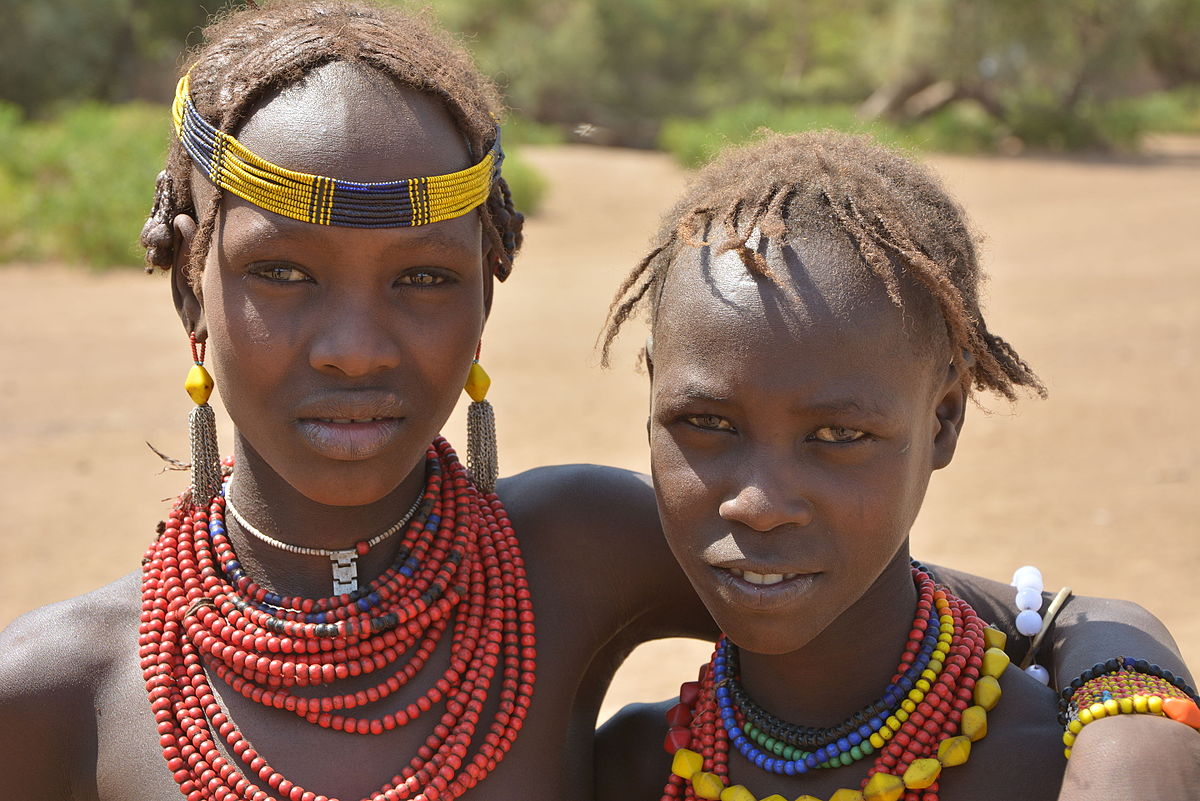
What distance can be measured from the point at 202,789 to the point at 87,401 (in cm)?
729

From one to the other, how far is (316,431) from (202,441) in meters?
0.42

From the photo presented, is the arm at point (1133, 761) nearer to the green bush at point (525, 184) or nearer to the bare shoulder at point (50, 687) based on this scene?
the bare shoulder at point (50, 687)

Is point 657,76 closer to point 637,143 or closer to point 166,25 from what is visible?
Answer: point 637,143

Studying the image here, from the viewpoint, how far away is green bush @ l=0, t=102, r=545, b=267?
42.8 feet

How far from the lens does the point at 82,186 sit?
45.1ft

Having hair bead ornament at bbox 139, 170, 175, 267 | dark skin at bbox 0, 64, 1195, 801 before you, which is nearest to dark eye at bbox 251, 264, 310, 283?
dark skin at bbox 0, 64, 1195, 801

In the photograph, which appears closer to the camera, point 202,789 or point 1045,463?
point 202,789

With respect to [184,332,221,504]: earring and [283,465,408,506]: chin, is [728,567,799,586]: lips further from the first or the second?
[184,332,221,504]: earring

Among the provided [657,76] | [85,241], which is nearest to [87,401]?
[85,241]

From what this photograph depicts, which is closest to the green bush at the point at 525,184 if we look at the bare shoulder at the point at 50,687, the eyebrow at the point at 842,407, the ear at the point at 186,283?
the ear at the point at 186,283

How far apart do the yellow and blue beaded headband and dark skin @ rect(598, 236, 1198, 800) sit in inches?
15.9

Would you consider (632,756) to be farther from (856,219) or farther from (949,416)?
(856,219)

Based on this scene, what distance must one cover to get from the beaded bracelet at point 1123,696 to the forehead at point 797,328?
508 millimetres

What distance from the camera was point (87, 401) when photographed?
8.89 metres
